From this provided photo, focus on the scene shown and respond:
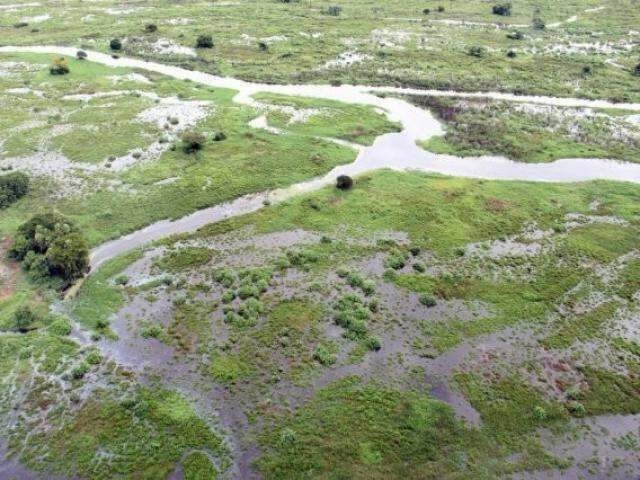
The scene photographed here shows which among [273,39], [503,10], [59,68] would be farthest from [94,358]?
[503,10]

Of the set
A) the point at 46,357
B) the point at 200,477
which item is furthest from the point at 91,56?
the point at 200,477

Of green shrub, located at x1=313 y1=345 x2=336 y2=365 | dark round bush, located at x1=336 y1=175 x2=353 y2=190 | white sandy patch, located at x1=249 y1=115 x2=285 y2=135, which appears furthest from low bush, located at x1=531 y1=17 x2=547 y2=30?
green shrub, located at x1=313 y1=345 x2=336 y2=365

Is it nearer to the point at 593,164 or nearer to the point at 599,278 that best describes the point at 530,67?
the point at 593,164

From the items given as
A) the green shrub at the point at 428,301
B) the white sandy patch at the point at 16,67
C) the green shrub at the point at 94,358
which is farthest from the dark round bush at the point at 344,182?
the white sandy patch at the point at 16,67

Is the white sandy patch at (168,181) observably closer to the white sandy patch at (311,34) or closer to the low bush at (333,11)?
the white sandy patch at (311,34)

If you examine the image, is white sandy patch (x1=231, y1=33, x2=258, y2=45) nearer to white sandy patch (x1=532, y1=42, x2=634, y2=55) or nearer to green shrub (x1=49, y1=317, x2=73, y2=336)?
white sandy patch (x1=532, y1=42, x2=634, y2=55)

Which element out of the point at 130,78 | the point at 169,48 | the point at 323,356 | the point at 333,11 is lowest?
the point at 323,356

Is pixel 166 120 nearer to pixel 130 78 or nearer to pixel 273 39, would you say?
pixel 130 78

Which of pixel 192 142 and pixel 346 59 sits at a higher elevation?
pixel 346 59
